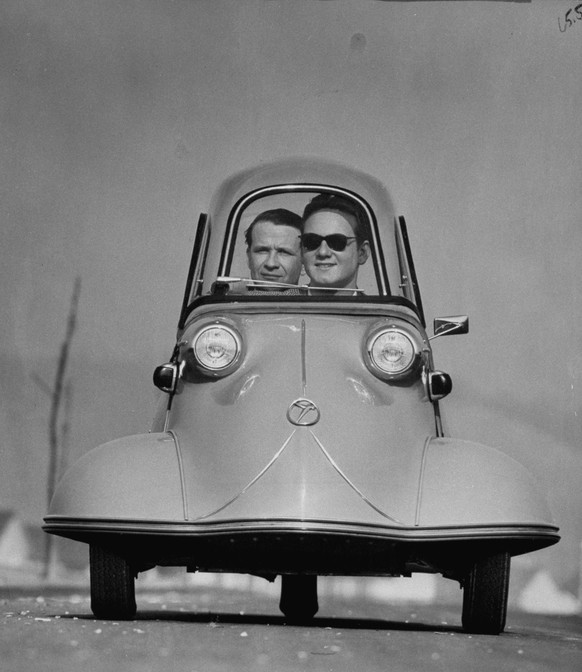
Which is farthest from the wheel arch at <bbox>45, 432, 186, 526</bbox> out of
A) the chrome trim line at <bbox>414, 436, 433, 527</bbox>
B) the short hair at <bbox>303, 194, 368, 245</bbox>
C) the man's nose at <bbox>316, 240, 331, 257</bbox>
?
the short hair at <bbox>303, 194, 368, 245</bbox>

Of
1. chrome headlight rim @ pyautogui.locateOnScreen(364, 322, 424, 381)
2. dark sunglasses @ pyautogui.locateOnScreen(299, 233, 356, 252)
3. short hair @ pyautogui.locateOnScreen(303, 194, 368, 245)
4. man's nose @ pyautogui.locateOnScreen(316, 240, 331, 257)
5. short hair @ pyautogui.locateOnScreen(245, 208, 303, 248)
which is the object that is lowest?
chrome headlight rim @ pyautogui.locateOnScreen(364, 322, 424, 381)

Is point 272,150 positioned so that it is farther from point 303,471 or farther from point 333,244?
point 303,471

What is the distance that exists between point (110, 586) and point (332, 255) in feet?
6.80

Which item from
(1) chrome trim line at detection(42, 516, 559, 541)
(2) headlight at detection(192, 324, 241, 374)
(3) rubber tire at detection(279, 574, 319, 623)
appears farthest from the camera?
(3) rubber tire at detection(279, 574, 319, 623)

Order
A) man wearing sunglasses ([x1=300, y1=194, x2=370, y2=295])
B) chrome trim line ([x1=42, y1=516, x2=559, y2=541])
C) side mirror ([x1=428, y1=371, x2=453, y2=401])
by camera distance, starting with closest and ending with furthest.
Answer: chrome trim line ([x1=42, y1=516, x2=559, y2=541])
side mirror ([x1=428, y1=371, x2=453, y2=401])
man wearing sunglasses ([x1=300, y1=194, x2=370, y2=295])

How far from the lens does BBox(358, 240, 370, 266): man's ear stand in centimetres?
639

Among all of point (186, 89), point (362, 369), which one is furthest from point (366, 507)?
point (186, 89)

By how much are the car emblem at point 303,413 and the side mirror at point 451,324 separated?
903 mm

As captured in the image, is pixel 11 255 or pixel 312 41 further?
pixel 11 255

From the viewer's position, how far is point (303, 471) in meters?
4.93

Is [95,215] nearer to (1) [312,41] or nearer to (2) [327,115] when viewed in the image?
(2) [327,115]

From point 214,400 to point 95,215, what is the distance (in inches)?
191

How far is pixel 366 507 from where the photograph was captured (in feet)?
16.1

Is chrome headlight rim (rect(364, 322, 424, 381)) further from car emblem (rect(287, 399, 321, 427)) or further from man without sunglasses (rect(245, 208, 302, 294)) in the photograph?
man without sunglasses (rect(245, 208, 302, 294))
